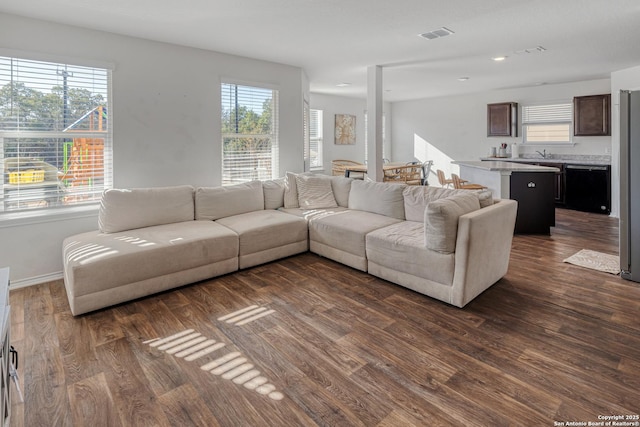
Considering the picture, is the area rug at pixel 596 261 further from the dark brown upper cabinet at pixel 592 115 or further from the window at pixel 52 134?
the window at pixel 52 134

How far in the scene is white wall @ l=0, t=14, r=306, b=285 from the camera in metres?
3.50

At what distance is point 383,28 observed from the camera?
386 centimetres

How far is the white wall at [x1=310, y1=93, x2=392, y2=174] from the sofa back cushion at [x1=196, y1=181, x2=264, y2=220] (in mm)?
4396

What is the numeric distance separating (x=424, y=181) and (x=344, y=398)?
6.54 m

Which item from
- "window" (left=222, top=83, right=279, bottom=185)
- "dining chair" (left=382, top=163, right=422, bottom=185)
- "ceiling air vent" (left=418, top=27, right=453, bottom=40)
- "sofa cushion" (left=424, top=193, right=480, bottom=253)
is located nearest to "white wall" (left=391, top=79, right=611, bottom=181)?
"dining chair" (left=382, top=163, right=422, bottom=185)

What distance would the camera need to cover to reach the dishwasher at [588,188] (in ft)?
21.1

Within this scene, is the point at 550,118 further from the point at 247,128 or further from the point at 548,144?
the point at 247,128

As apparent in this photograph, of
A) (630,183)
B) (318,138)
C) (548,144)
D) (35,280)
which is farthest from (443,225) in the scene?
(548,144)

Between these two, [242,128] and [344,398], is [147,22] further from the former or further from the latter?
[344,398]

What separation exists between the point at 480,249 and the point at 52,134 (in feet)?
13.7

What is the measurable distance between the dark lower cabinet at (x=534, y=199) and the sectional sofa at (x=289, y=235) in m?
2.08

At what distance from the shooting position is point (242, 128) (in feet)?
16.8

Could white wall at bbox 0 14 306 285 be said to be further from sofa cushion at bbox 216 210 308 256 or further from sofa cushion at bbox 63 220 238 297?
sofa cushion at bbox 216 210 308 256

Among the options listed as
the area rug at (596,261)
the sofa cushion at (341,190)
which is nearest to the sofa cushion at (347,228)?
the sofa cushion at (341,190)
